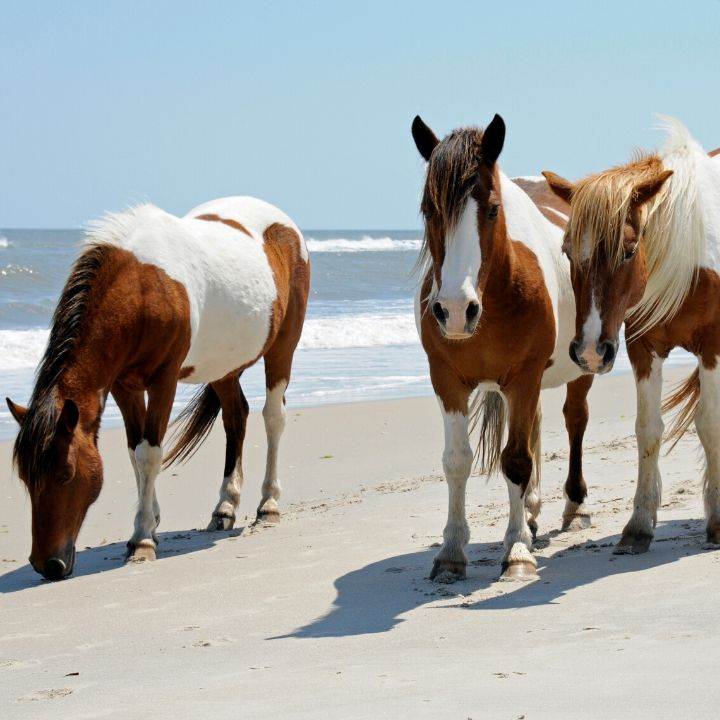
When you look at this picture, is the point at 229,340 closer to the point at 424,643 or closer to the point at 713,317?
the point at 713,317

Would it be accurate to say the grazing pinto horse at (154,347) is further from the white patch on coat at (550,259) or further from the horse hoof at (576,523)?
the white patch on coat at (550,259)

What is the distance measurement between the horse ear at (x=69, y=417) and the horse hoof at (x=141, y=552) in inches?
35.3

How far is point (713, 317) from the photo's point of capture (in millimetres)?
4977

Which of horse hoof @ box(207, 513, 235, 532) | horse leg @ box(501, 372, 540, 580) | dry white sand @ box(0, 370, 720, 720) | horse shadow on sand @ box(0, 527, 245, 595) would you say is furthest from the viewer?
horse hoof @ box(207, 513, 235, 532)

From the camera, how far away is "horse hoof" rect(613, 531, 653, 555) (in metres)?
5.04

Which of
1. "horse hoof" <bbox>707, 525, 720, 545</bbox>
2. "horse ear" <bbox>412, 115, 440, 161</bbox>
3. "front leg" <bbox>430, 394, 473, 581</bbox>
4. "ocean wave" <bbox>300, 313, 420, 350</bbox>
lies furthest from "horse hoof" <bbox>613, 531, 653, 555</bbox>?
"ocean wave" <bbox>300, 313, 420, 350</bbox>

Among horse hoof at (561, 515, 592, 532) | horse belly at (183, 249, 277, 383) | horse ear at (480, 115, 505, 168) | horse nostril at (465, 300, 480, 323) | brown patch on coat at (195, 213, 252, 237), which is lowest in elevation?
horse hoof at (561, 515, 592, 532)

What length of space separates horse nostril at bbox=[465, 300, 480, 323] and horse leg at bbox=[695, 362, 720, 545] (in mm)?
1397

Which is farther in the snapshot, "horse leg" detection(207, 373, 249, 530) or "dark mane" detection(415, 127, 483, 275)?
"horse leg" detection(207, 373, 249, 530)

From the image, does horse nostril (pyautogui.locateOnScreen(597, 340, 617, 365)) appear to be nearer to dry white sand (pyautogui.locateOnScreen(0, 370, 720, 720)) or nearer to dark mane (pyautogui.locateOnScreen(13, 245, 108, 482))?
dry white sand (pyautogui.locateOnScreen(0, 370, 720, 720))

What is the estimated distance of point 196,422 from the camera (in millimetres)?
7484

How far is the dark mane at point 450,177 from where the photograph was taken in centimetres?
429

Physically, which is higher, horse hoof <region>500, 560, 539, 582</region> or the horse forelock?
the horse forelock

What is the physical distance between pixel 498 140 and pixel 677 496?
2642 mm
